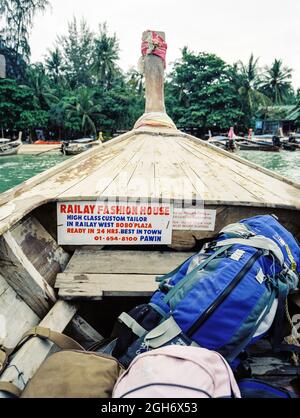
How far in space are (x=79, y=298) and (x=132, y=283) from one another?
23 cm

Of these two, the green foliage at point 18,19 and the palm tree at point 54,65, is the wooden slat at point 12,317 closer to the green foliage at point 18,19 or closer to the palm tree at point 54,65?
the green foliage at point 18,19

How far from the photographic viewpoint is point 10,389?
0.74 meters

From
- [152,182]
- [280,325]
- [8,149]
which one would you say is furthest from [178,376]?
[8,149]

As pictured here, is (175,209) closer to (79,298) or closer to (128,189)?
(128,189)

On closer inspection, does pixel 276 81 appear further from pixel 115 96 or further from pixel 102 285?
pixel 102 285

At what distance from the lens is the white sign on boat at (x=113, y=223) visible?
Result: 56.0 inches

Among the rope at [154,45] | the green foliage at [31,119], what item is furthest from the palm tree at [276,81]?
the rope at [154,45]

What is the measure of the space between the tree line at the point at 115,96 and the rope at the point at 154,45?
761 inches

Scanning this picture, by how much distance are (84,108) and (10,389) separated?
26.5m

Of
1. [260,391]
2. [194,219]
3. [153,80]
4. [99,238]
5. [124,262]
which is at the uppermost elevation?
[153,80]

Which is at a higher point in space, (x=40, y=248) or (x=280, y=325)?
(x=40, y=248)

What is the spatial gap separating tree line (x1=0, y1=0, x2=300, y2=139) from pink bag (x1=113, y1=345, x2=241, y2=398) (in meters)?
23.7
